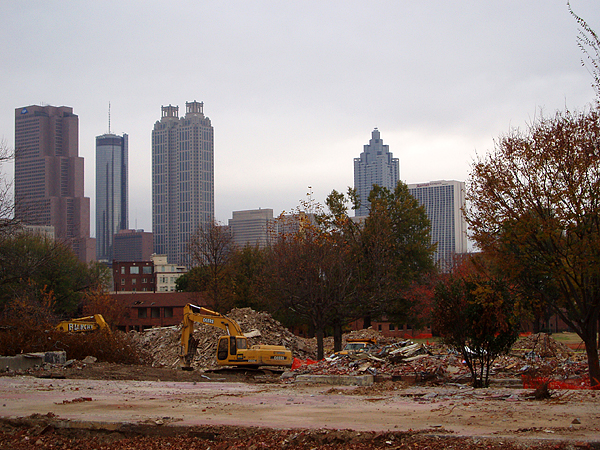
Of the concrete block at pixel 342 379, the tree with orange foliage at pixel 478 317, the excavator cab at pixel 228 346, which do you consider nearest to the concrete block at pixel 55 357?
the excavator cab at pixel 228 346

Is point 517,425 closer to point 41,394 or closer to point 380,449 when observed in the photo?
point 380,449

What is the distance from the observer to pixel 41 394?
1577cm

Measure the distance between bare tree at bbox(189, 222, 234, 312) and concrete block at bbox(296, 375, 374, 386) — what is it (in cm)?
2805

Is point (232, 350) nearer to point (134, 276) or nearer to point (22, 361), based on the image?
point (22, 361)

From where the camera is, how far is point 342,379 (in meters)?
19.2

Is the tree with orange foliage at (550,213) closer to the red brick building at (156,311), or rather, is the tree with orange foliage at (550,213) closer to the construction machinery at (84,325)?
the construction machinery at (84,325)

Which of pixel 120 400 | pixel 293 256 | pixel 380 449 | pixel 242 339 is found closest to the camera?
pixel 380 449

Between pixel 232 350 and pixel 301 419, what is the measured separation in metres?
17.7

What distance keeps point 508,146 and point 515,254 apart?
119 inches

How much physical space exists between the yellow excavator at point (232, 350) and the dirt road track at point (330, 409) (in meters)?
10.7

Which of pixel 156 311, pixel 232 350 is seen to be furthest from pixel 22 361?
pixel 156 311

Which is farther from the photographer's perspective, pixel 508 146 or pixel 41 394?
pixel 508 146

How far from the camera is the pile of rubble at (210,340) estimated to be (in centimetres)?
3538

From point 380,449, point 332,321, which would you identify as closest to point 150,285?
point 332,321
